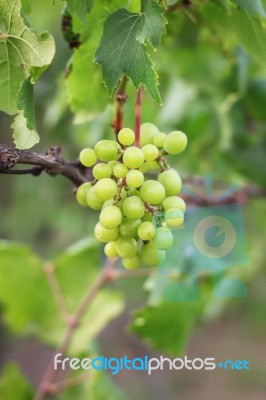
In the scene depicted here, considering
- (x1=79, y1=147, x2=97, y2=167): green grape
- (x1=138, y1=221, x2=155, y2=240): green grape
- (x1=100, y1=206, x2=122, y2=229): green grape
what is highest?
(x1=79, y1=147, x2=97, y2=167): green grape

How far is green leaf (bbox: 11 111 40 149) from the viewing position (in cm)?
56

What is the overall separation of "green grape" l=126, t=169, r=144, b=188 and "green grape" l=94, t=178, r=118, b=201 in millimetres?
17

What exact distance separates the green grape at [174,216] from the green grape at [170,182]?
3 centimetres

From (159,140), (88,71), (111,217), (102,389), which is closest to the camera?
(111,217)

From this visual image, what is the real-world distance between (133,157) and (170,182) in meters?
0.06

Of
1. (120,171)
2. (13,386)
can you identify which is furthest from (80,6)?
(13,386)

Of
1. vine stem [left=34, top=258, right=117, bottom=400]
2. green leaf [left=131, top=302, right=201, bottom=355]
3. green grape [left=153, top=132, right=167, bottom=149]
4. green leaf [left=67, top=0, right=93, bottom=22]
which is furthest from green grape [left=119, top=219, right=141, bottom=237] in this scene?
vine stem [left=34, top=258, right=117, bottom=400]

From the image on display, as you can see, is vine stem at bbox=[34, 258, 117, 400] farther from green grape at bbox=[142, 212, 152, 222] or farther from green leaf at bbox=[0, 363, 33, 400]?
green grape at bbox=[142, 212, 152, 222]

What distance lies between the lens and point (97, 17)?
0.72 m

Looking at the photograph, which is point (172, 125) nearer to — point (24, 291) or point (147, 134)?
point (24, 291)

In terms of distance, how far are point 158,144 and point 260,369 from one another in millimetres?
3364

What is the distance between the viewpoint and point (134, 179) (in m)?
0.55

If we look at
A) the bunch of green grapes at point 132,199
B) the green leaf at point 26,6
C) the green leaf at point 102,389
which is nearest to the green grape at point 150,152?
the bunch of green grapes at point 132,199

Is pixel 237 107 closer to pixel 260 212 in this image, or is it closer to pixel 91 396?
pixel 260 212
